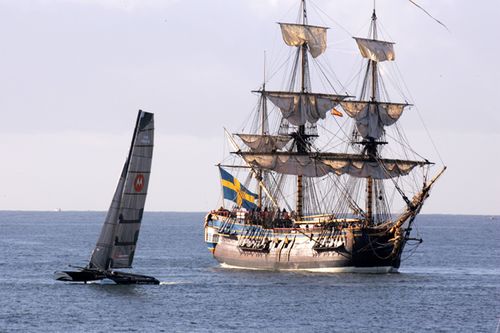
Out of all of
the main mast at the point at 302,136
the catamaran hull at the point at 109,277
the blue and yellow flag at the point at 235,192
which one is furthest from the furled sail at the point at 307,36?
the catamaran hull at the point at 109,277

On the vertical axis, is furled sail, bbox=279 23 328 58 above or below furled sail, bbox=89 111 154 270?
above

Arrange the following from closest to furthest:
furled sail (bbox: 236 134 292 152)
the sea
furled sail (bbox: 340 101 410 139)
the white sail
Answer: the sea, furled sail (bbox: 340 101 410 139), the white sail, furled sail (bbox: 236 134 292 152)

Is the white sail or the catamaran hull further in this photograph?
the white sail

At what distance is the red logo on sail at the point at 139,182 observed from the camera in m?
96.5

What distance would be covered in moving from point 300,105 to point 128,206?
133 ft

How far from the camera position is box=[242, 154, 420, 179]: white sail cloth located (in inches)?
5103

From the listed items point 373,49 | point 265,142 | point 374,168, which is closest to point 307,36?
point 373,49

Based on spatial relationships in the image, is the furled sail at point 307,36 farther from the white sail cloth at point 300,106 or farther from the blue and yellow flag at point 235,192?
the blue and yellow flag at point 235,192

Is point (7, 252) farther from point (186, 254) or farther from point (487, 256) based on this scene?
point (487, 256)

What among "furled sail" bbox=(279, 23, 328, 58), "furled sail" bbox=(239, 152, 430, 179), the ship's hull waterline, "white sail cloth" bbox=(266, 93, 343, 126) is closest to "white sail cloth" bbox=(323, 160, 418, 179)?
"furled sail" bbox=(239, 152, 430, 179)

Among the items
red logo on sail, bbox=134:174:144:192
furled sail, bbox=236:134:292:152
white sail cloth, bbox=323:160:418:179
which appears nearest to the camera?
red logo on sail, bbox=134:174:144:192

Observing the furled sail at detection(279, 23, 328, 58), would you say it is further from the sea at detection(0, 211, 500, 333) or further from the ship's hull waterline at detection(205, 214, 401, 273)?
the sea at detection(0, 211, 500, 333)

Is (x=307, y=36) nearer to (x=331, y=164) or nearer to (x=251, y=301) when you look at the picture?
(x=331, y=164)

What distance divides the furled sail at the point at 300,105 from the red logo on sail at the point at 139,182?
3913 centimetres
